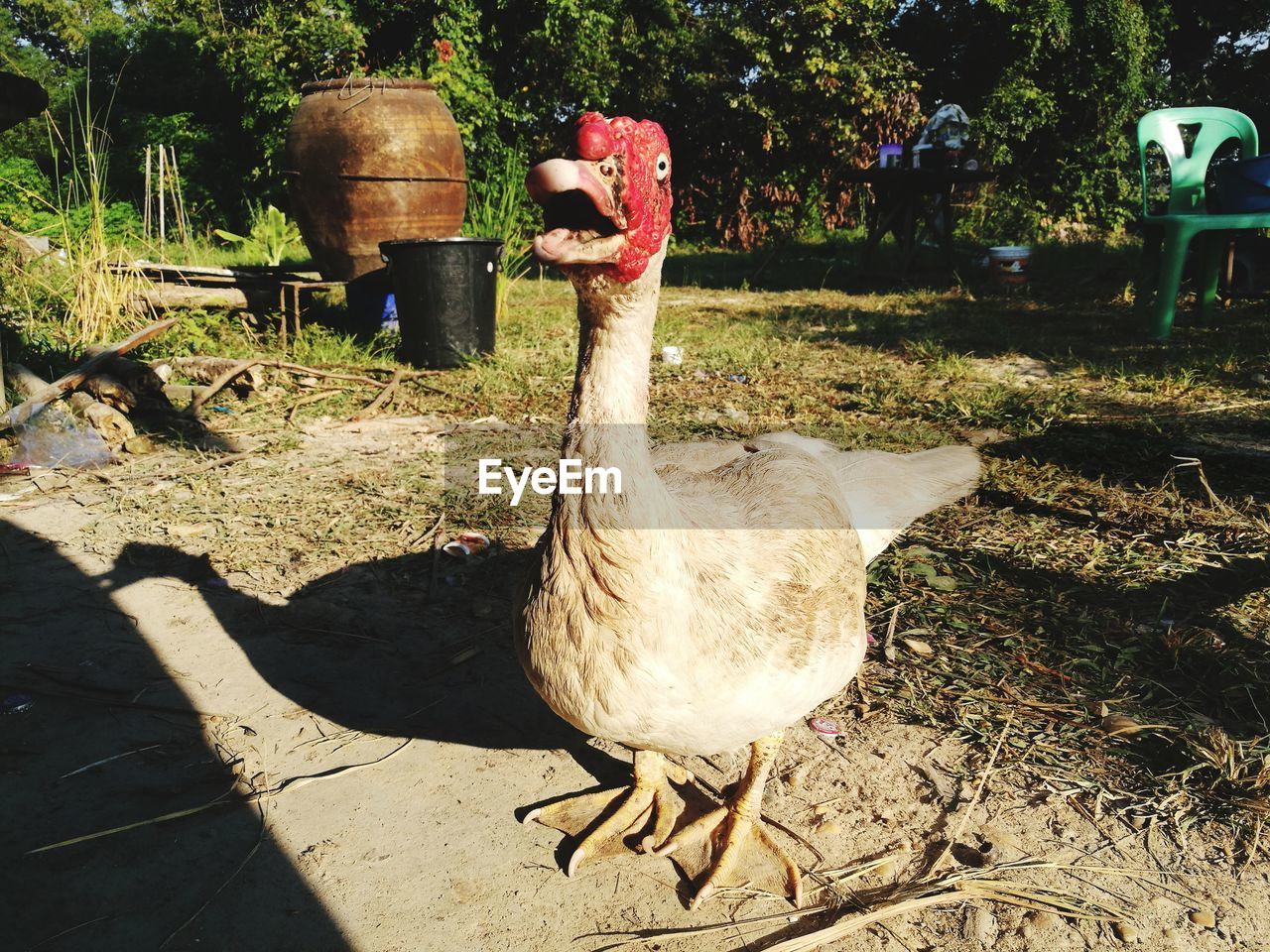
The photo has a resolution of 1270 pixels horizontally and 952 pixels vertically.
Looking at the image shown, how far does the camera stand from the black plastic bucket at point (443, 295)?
20.9 ft

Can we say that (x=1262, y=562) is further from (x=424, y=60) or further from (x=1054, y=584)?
(x=424, y=60)

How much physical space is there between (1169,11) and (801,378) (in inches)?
571

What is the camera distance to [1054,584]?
327 cm

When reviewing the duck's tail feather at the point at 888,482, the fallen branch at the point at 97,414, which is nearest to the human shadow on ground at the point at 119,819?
the duck's tail feather at the point at 888,482

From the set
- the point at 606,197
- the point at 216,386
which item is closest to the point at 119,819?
the point at 606,197

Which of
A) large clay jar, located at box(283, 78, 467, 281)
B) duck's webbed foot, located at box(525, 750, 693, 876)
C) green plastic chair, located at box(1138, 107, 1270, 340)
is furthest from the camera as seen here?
large clay jar, located at box(283, 78, 467, 281)

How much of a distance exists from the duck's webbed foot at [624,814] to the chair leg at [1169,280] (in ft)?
20.2

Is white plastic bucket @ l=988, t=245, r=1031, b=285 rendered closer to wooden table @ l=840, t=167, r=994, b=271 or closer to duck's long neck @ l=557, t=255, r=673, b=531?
wooden table @ l=840, t=167, r=994, b=271

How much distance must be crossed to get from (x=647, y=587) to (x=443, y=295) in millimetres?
5167

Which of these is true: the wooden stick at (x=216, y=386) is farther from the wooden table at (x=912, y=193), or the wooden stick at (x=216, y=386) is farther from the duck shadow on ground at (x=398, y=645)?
the wooden table at (x=912, y=193)

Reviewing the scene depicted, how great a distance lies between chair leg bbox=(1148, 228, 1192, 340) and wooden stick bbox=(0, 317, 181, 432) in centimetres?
752

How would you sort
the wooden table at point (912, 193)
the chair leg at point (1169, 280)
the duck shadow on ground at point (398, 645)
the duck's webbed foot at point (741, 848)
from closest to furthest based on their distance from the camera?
the duck's webbed foot at point (741, 848)
the duck shadow on ground at point (398, 645)
the chair leg at point (1169, 280)
the wooden table at point (912, 193)

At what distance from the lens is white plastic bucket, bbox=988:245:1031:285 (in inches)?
372

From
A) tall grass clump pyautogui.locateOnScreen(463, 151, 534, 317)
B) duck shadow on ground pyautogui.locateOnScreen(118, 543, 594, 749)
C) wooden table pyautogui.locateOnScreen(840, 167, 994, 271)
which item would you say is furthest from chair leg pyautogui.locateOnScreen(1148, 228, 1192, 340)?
duck shadow on ground pyautogui.locateOnScreen(118, 543, 594, 749)
